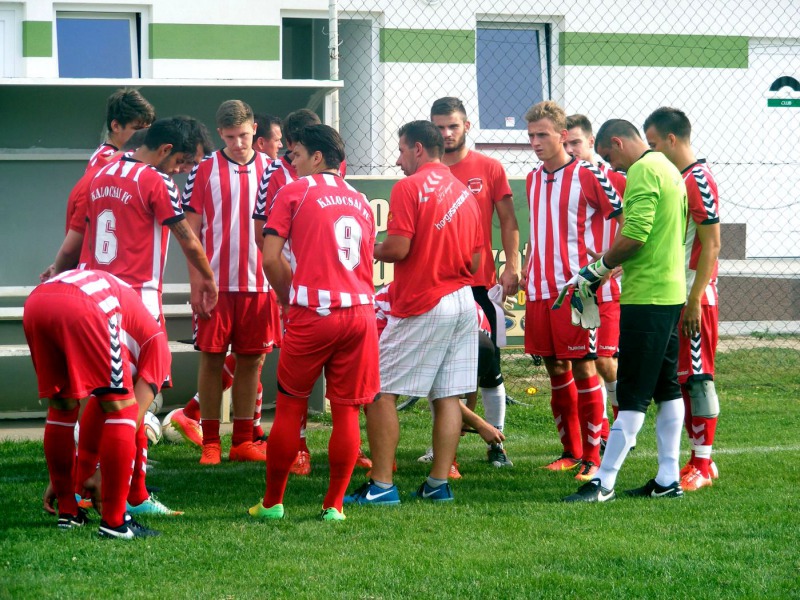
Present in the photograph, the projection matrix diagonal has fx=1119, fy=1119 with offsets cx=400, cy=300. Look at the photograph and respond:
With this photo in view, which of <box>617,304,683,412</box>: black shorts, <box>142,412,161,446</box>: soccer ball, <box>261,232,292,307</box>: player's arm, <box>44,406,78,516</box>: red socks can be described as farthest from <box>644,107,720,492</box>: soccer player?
<box>142,412,161,446</box>: soccer ball

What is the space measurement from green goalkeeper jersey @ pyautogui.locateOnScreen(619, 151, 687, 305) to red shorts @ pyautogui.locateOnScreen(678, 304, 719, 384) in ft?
1.67

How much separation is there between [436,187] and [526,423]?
3254mm

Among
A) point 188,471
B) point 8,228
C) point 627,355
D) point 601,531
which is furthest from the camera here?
point 8,228

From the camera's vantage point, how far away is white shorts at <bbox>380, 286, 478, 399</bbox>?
5965 mm

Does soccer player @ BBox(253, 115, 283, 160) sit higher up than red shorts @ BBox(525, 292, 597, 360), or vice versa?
soccer player @ BBox(253, 115, 283, 160)

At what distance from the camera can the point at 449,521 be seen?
5.36m

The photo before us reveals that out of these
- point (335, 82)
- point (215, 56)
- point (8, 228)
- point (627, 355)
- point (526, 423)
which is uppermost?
point (215, 56)

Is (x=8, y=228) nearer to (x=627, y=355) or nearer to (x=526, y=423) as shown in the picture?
(x=526, y=423)

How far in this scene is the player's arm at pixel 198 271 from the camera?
5.93m

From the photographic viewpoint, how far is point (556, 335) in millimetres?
6711

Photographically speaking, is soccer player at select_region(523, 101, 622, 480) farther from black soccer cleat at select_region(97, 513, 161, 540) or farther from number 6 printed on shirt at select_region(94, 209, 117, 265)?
black soccer cleat at select_region(97, 513, 161, 540)

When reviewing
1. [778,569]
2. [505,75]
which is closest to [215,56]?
[505,75]

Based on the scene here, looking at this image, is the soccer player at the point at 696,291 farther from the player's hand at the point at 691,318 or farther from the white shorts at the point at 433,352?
the white shorts at the point at 433,352

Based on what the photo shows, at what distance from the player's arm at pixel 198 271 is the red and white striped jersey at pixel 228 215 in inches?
16.1
